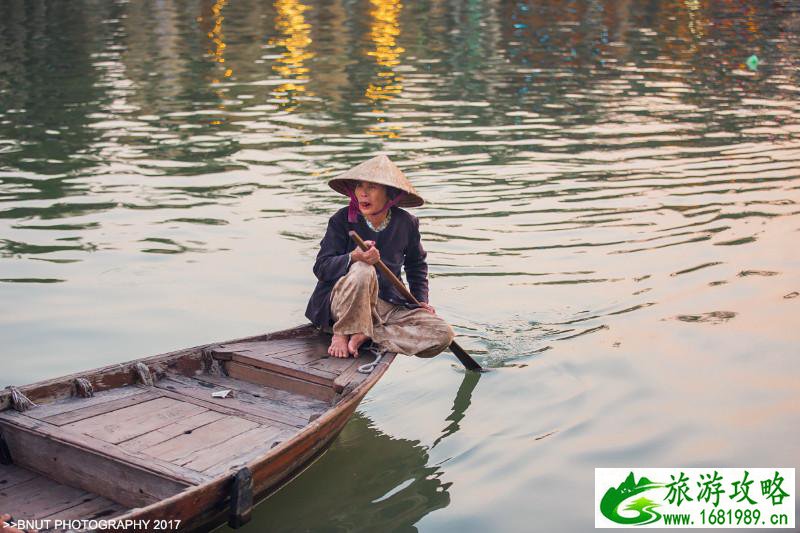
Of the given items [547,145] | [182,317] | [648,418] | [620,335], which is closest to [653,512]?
[648,418]

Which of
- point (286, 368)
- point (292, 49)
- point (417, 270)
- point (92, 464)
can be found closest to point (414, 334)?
point (417, 270)

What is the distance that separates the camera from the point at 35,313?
711cm

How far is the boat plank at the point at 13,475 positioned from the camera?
420cm

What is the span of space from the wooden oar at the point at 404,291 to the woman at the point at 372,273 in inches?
2.1

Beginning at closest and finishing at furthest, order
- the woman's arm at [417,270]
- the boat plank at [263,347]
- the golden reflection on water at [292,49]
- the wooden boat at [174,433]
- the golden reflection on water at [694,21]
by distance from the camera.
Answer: the wooden boat at [174,433] < the boat plank at [263,347] < the woman's arm at [417,270] < the golden reflection on water at [292,49] < the golden reflection on water at [694,21]

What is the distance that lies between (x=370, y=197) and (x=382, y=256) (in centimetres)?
38

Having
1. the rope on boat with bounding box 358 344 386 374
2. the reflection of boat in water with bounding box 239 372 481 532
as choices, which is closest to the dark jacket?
the rope on boat with bounding box 358 344 386 374

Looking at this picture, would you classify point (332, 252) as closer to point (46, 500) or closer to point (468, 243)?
point (46, 500)

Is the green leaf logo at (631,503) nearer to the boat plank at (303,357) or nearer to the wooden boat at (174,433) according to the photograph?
the wooden boat at (174,433)

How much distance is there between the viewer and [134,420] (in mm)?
4598

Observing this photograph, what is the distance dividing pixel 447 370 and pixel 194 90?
1075 cm

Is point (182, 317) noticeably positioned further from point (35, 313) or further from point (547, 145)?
point (547, 145)

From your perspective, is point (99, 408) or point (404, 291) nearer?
point (99, 408)

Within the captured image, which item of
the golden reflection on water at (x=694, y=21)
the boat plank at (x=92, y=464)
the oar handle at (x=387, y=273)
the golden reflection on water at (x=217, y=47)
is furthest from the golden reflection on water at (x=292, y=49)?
the boat plank at (x=92, y=464)
